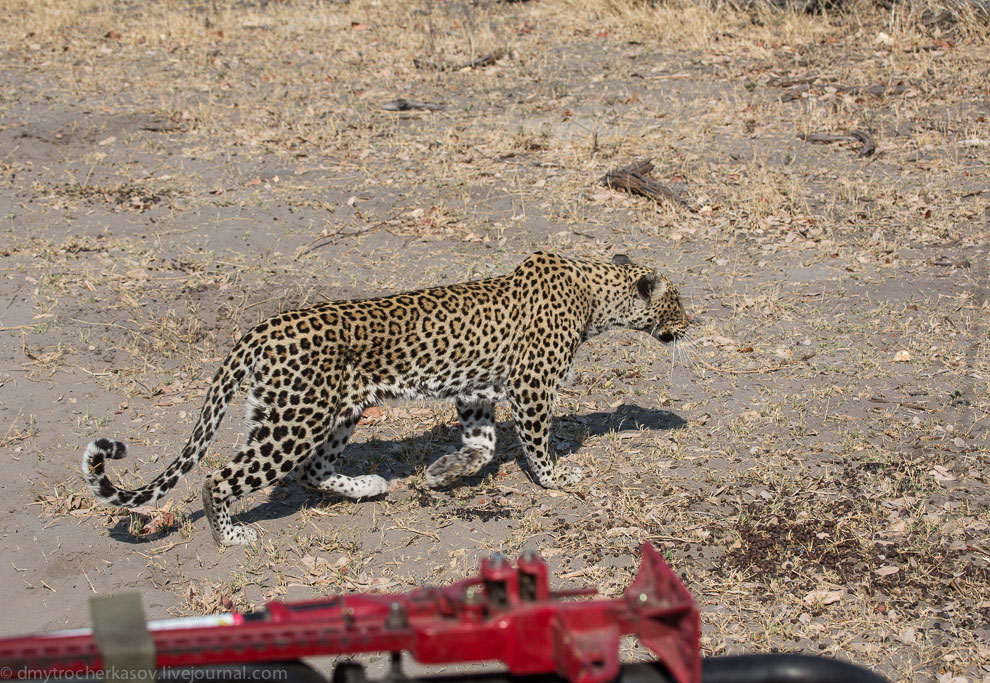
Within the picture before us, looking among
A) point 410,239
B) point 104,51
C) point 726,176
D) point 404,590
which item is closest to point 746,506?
point 404,590

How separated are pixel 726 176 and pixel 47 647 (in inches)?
436

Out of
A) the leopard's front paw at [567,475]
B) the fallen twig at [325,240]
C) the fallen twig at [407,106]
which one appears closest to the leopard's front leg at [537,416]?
the leopard's front paw at [567,475]

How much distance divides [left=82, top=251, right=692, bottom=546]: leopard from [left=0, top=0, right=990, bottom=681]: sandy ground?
346 millimetres

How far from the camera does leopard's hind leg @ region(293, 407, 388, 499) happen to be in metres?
7.13

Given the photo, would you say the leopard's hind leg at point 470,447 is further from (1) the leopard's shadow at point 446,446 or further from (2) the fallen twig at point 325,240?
(2) the fallen twig at point 325,240

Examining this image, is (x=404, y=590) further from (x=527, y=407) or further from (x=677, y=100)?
(x=677, y=100)

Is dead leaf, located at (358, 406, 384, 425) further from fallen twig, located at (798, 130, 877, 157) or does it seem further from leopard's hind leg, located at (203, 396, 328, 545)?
fallen twig, located at (798, 130, 877, 157)

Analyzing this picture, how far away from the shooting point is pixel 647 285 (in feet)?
25.7

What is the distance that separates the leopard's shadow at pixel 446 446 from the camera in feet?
24.1

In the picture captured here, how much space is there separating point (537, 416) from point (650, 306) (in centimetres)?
139

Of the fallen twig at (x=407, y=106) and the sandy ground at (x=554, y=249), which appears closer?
the sandy ground at (x=554, y=249)

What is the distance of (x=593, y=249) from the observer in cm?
1087

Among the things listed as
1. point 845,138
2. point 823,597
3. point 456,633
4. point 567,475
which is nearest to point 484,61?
point 845,138

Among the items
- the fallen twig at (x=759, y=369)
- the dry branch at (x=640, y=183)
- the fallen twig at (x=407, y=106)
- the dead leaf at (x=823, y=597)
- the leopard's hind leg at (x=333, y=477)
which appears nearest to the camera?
the dead leaf at (x=823, y=597)
